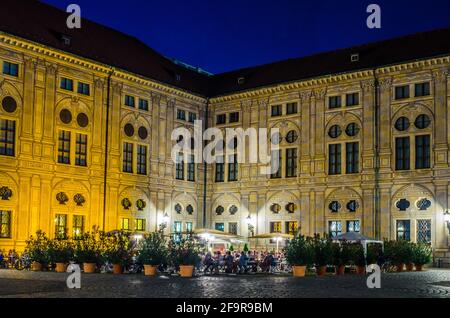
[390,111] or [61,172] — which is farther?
[390,111]

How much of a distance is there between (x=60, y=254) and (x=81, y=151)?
1245cm

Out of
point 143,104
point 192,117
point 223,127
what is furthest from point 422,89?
point 143,104

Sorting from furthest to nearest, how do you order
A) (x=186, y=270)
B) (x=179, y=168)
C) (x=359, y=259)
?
(x=179, y=168) → (x=359, y=259) → (x=186, y=270)

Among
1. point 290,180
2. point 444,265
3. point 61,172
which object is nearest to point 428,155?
point 444,265

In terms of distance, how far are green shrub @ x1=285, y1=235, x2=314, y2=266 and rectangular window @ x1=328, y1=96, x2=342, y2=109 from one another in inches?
707

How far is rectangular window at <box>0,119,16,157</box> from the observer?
42.0 m

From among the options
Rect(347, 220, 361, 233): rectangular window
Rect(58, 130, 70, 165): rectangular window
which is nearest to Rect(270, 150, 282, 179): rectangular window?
Rect(347, 220, 361, 233): rectangular window

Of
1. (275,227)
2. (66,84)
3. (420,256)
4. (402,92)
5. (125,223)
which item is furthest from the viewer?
(275,227)

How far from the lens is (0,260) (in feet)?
126

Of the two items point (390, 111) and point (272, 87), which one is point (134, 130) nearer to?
point (272, 87)

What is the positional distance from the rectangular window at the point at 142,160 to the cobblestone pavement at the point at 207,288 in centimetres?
2011

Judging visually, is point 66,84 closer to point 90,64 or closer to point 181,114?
point 90,64

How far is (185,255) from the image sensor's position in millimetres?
32750

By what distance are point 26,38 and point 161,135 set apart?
13212 mm
